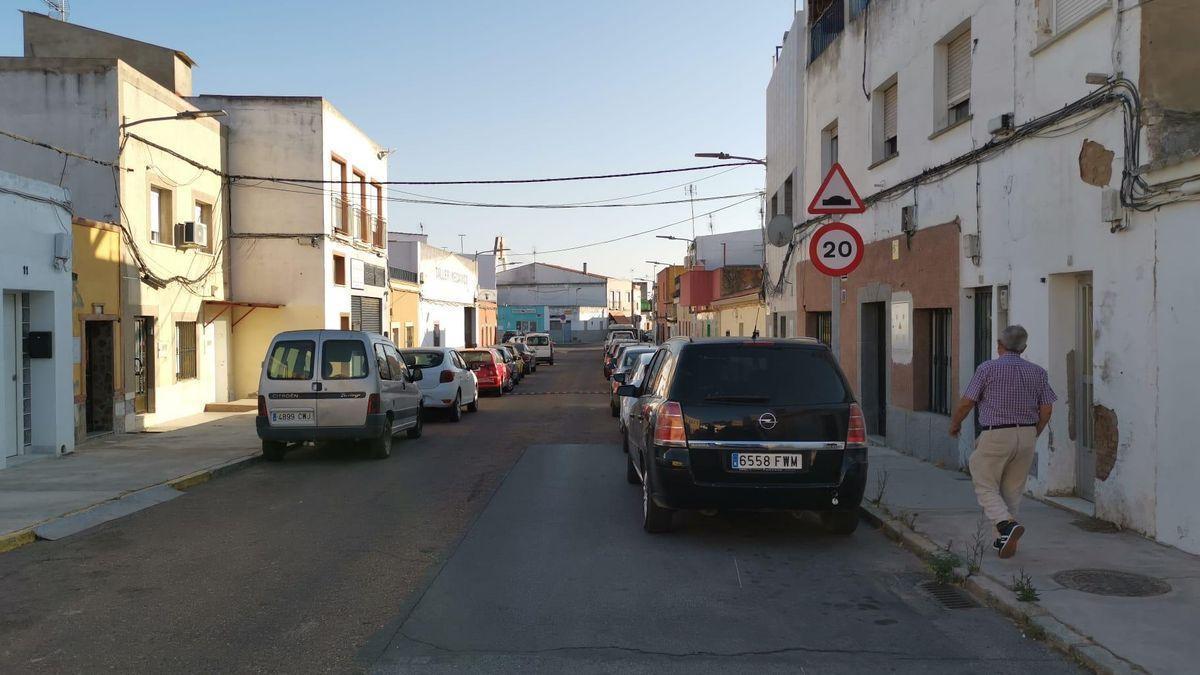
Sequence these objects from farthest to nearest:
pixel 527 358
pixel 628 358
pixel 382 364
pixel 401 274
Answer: pixel 527 358, pixel 401 274, pixel 628 358, pixel 382 364

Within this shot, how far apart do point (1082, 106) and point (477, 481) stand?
293 inches

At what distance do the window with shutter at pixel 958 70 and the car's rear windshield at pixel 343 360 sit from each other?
8473 millimetres

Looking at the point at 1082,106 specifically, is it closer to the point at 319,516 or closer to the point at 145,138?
the point at 319,516

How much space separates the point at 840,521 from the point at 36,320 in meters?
11.3

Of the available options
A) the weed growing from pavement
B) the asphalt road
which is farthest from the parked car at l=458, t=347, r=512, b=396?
the weed growing from pavement

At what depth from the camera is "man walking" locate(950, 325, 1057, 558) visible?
262 inches

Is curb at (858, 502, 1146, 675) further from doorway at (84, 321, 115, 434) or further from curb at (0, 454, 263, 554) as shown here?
doorway at (84, 321, 115, 434)

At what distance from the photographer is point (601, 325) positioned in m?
103

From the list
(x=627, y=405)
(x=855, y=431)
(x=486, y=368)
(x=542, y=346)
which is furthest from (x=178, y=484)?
(x=542, y=346)

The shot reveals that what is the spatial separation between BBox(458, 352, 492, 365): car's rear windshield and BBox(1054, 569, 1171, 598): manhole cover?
22074 mm

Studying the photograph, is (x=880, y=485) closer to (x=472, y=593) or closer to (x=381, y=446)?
(x=472, y=593)

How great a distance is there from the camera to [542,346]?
54.2m

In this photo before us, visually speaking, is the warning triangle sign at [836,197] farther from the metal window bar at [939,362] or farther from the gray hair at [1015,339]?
the gray hair at [1015,339]

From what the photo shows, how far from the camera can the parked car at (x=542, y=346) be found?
53.7m
